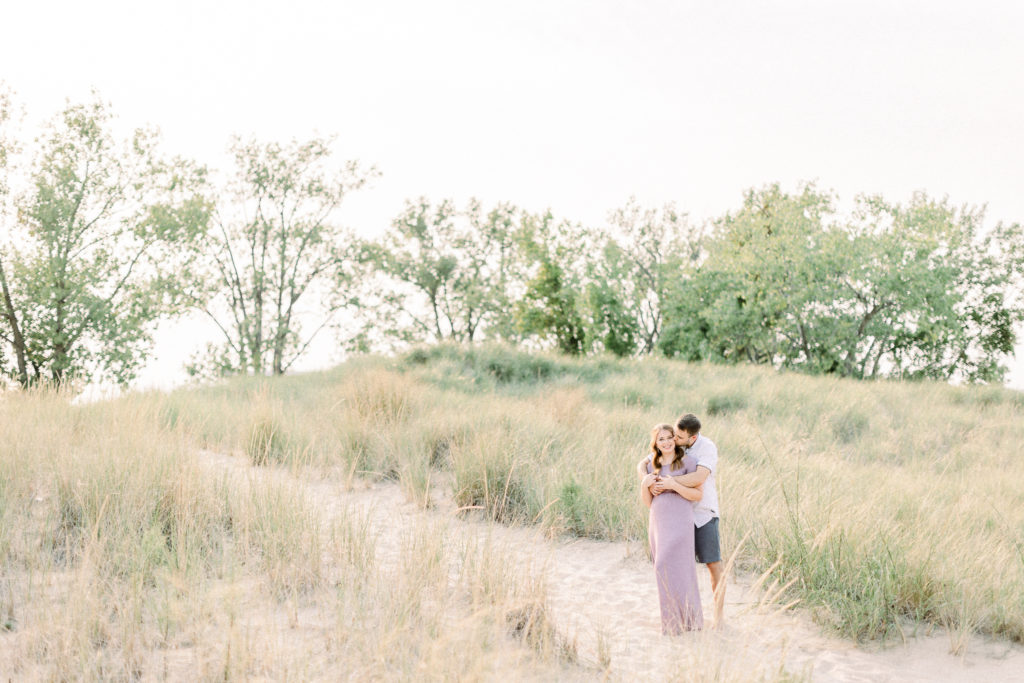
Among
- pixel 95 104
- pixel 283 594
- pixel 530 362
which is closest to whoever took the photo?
pixel 283 594

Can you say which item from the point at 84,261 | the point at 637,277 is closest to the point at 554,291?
the point at 637,277

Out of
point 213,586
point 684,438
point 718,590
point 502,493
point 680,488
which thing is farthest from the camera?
point 502,493

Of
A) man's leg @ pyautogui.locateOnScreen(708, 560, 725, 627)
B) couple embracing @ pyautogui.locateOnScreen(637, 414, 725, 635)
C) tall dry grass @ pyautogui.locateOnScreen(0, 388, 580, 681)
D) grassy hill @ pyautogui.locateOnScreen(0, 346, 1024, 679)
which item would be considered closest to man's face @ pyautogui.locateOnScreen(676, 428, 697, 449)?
couple embracing @ pyautogui.locateOnScreen(637, 414, 725, 635)

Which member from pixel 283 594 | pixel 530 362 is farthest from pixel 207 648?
pixel 530 362

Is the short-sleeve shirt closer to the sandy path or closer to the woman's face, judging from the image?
the woman's face

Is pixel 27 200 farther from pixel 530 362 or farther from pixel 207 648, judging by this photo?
pixel 207 648

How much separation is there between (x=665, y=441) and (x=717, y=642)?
141 centimetres

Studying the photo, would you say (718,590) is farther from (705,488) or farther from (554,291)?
(554,291)

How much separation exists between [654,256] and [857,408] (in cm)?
1949

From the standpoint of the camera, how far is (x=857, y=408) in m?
16.0

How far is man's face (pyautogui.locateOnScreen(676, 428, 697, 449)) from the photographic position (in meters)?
5.47

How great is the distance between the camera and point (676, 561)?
17.6 ft

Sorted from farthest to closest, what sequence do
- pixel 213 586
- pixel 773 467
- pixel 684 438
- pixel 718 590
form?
pixel 773 467 → pixel 684 438 → pixel 718 590 → pixel 213 586

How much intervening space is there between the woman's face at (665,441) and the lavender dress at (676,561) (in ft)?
0.54
